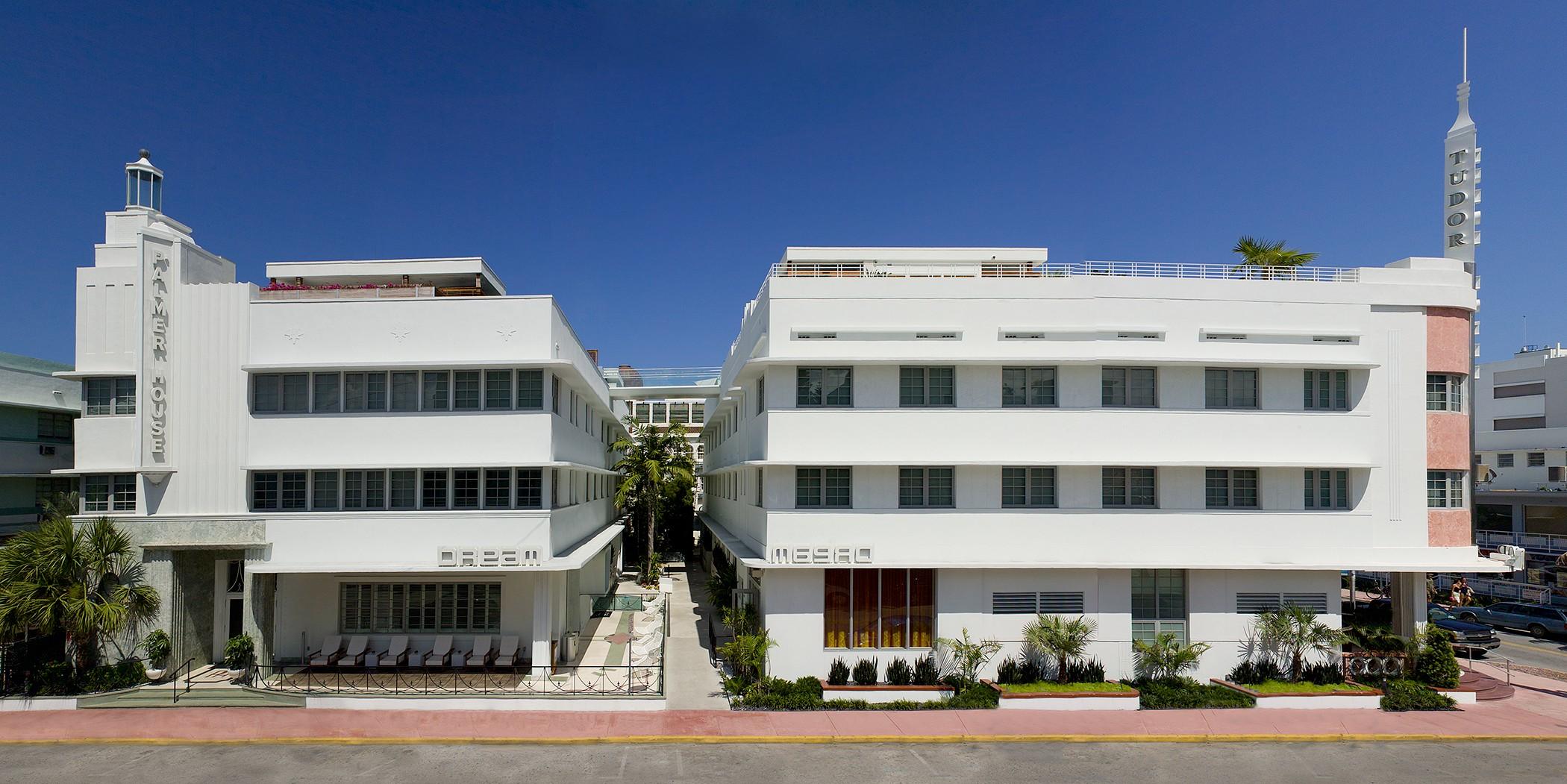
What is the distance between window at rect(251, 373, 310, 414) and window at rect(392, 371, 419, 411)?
256cm

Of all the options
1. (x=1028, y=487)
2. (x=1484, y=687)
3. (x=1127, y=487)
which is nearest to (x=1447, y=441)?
(x=1484, y=687)

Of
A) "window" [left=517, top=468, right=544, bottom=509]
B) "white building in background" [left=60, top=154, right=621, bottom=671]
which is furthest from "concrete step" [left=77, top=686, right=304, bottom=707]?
"window" [left=517, top=468, right=544, bottom=509]

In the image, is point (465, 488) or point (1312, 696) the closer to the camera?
point (1312, 696)

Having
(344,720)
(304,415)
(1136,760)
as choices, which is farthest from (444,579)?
(1136,760)

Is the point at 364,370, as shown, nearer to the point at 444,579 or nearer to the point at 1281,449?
the point at 444,579

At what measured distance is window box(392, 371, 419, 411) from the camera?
71.5 ft

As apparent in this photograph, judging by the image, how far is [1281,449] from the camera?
22.4 metres

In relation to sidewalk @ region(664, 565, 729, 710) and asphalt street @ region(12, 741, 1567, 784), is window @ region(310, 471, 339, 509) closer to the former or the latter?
asphalt street @ region(12, 741, 1567, 784)

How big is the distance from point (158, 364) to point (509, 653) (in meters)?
12.8

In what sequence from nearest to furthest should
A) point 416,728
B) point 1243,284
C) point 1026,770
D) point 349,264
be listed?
point 1026,770 < point 416,728 < point 1243,284 < point 349,264

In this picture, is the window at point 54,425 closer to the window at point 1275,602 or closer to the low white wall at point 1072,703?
the low white wall at point 1072,703

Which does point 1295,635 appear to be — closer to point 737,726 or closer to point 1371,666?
point 1371,666

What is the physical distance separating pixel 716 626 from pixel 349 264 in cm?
1782

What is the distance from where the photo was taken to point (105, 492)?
72.6 feet
